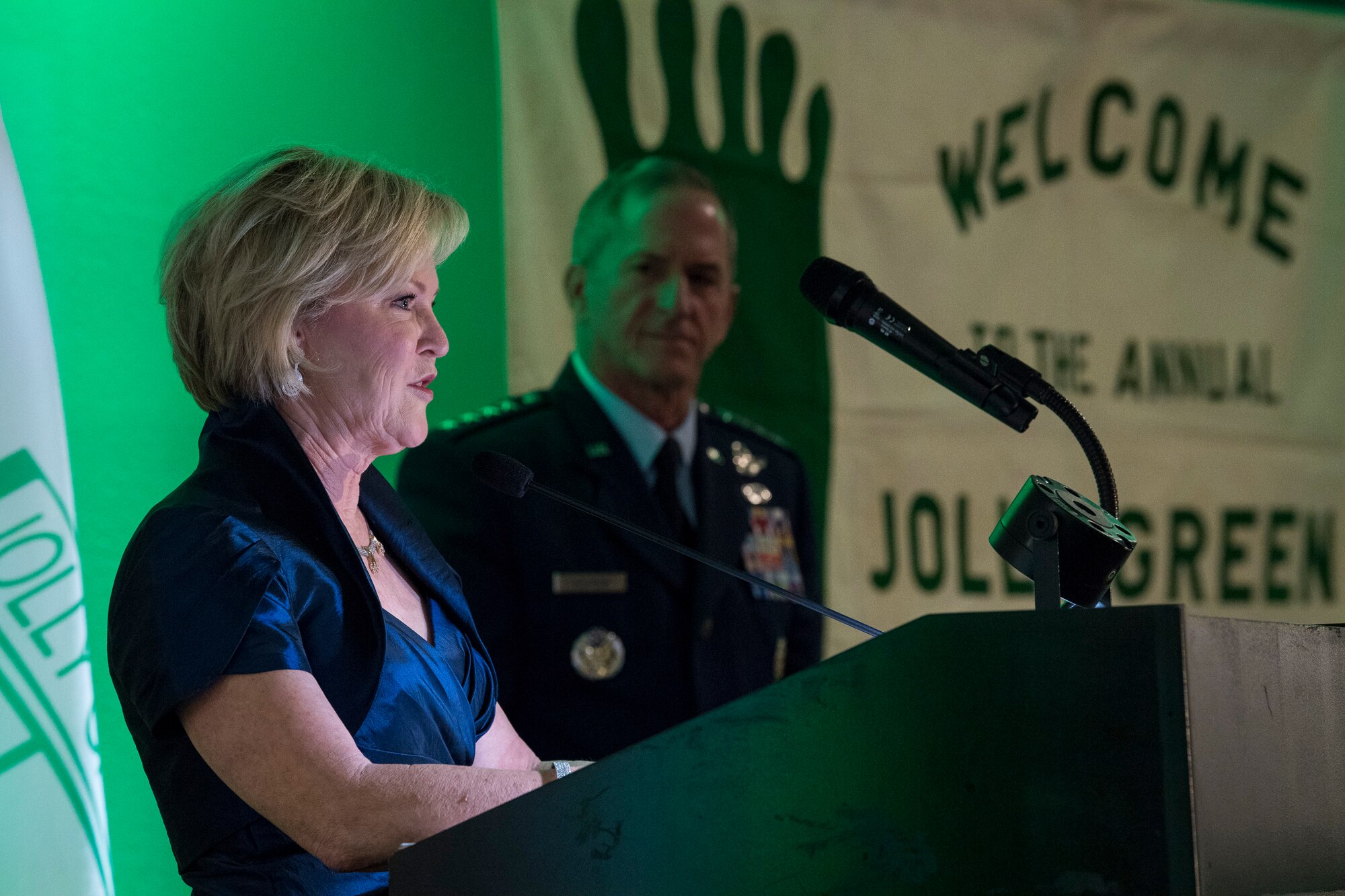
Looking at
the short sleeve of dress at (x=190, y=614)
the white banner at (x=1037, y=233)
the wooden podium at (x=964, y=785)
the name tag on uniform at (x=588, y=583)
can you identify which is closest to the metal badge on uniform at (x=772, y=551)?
the name tag on uniform at (x=588, y=583)

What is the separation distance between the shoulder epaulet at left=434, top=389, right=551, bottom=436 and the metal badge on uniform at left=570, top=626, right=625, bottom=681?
418 mm

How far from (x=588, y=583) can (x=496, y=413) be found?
0.36 metres

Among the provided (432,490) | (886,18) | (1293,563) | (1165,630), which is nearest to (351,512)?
(432,490)

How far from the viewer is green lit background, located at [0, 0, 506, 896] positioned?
2258 millimetres

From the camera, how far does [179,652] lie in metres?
1.15

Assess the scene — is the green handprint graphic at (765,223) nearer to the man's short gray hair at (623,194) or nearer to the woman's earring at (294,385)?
the man's short gray hair at (623,194)

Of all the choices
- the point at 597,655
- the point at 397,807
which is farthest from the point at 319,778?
the point at 597,655

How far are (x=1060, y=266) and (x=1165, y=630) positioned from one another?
2.59m

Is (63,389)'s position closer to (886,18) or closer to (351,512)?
(351,512)

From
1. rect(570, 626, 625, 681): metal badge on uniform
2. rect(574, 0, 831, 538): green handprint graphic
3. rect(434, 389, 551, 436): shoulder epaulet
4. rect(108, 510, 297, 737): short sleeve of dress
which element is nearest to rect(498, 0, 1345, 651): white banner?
rect(574, 0, 831, 538): green handprint graphic

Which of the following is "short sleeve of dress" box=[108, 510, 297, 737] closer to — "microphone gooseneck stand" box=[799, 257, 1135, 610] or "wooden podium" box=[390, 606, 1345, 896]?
"wooden podium" box=[390, 606, 1345, 896]

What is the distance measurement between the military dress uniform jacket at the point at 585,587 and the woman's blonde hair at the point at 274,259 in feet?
2.96

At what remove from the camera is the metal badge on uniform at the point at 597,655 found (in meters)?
2.32

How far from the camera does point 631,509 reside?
242cm
